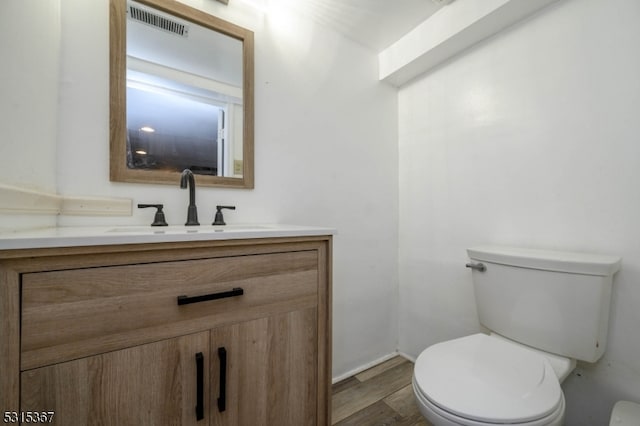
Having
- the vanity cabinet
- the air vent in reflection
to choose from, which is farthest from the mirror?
the vanity cabinet

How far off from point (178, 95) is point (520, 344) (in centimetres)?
178

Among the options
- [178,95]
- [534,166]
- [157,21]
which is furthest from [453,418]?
[157,21]

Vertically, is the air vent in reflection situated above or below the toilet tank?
above

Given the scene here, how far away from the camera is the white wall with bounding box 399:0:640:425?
100cm

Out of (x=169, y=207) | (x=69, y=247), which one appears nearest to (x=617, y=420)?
(x=69, y=247)

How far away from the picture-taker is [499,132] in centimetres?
135

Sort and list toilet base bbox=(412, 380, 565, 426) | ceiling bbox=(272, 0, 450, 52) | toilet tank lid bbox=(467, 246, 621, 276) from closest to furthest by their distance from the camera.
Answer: toilet base bbox=(412, 380, 565, 426), toilet tank lid bbox=(467, 246, 621, 276), ceiling bbox=(272, 0, 450, 52)

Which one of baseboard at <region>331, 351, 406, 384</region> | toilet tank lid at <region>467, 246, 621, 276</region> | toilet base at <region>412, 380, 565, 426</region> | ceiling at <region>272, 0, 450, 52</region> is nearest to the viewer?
toilet base at <region>412, 380, 565, 426</region>

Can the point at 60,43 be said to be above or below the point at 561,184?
above

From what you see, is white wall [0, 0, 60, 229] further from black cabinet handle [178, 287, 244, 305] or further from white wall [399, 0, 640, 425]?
white wall [399, 0, 640, 425]

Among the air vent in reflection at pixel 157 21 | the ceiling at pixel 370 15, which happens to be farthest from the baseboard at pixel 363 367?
the ceiling at pixel 370 15

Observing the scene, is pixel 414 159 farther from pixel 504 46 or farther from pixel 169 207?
pixel 169 207

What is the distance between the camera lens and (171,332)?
2.30ft

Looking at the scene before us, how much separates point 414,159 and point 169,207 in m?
1.47
